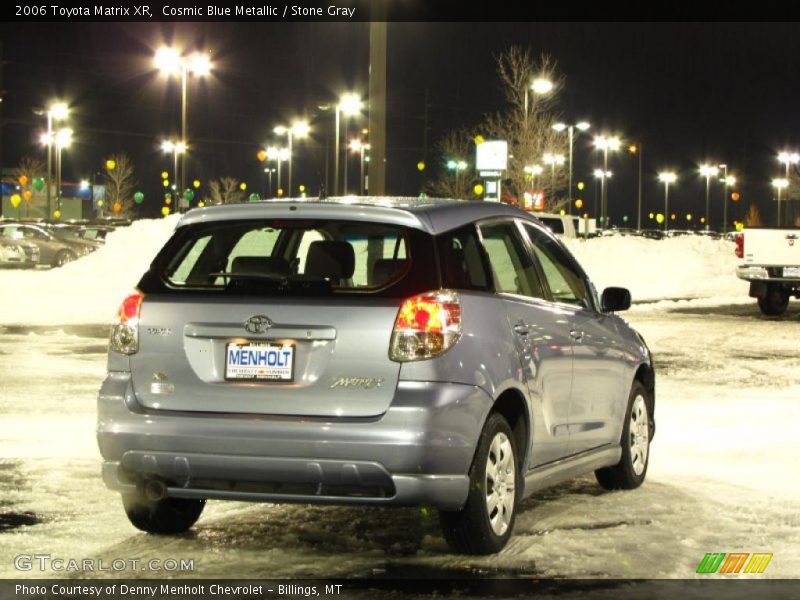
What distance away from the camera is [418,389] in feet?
20.9

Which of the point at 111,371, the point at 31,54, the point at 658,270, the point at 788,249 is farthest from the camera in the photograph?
the point at 31,54

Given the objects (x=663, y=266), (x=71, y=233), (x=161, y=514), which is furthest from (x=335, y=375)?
(x=71, y=233)

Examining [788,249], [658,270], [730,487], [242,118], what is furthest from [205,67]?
[242,118]

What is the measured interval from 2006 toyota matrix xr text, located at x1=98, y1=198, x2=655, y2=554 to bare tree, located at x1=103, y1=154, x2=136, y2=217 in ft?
400

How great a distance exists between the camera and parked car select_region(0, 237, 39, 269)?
151 ft

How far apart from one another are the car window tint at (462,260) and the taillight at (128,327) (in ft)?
4.61

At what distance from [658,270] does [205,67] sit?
1313 centimetres

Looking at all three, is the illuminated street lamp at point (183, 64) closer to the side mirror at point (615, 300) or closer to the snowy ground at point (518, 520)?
the snowy ground at point (518, 520)

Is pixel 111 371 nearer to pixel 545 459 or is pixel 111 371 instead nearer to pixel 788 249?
pixel 545 459

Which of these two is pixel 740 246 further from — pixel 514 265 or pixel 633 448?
pixel 514 265

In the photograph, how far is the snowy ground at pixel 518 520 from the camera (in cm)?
664

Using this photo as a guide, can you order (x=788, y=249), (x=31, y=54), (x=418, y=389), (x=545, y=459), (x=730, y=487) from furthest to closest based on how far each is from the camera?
(x=31, y=54)
(x=788, y=249)
(x=730, y=487)
(x=545, y=459)
(x=418, y=389)

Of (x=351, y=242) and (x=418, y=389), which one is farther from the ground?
(x=351, y=242)

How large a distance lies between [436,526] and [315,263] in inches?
61.9
